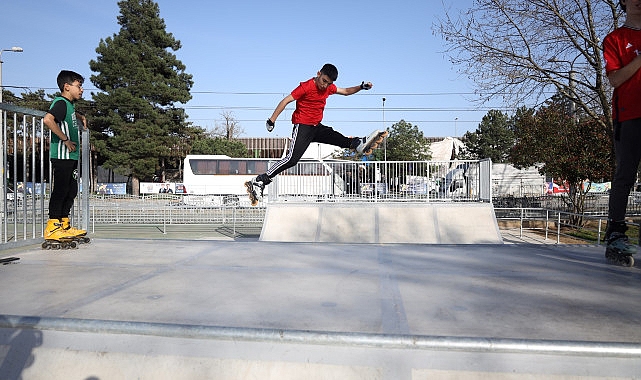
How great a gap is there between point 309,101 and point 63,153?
3.04 metres

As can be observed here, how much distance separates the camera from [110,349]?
190 centimetres

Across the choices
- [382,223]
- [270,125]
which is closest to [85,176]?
[270,125]

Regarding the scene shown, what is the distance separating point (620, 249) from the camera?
336 centimetres

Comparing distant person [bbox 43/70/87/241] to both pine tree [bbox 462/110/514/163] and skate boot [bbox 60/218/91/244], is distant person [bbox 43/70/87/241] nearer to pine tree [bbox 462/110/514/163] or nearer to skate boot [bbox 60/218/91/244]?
skate boot [bbox 60/218/91/244]

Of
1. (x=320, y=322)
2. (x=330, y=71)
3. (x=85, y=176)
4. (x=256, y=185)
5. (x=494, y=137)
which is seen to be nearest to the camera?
(x=320, y=322)

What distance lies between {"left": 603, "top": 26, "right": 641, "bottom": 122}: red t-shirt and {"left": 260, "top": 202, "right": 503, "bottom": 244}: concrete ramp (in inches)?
258

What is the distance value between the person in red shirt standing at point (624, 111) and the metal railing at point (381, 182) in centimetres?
854

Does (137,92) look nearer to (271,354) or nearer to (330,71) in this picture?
(330,71)

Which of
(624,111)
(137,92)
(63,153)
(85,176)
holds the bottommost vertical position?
(85,176)

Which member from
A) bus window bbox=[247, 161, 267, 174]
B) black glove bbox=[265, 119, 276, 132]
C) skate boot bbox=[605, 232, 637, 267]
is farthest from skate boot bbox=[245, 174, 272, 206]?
bus window bbox=[247, 161, 267, 174]

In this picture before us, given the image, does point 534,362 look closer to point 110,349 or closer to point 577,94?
point 110,349

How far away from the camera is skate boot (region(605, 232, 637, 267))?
3318mm

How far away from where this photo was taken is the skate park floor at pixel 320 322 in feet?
5.58

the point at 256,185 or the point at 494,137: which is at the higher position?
the point at 494,137
